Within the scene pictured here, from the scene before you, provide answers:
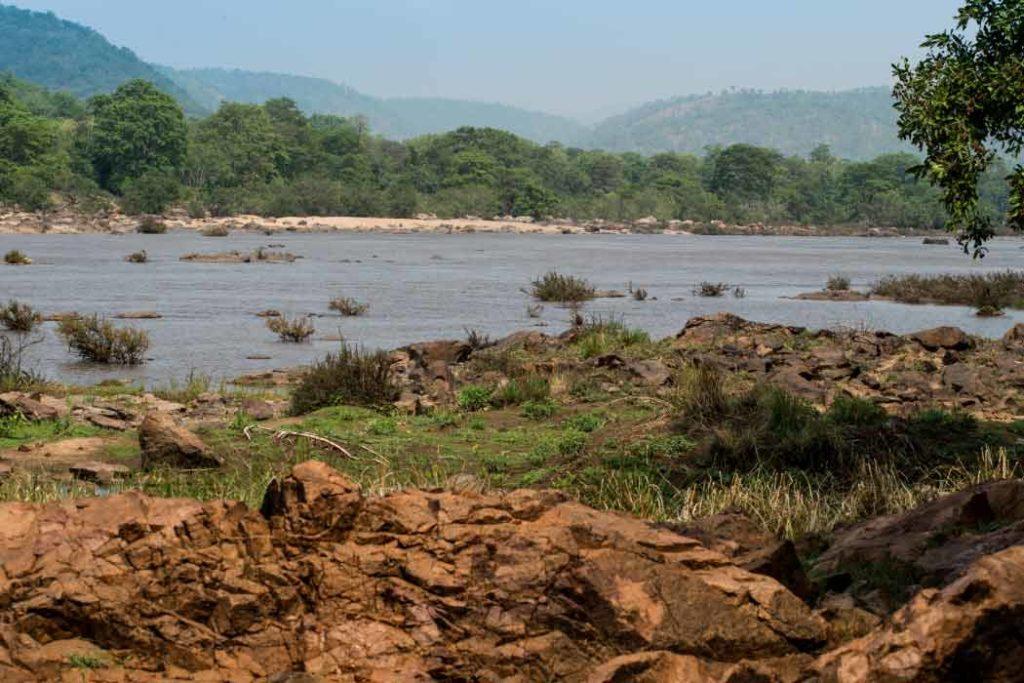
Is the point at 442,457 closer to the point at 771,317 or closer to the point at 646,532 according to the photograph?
the point at 646,532

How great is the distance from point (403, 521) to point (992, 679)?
2.50 m

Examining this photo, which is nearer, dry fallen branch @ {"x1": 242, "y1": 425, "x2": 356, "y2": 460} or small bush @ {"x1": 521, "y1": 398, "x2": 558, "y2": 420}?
dry fallen branch @ {"x1": 242, "y1": 425, "x2": 356, "y2": 460}

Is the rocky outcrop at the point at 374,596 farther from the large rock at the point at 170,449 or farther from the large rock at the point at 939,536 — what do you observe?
the large rock at the point at 170,449

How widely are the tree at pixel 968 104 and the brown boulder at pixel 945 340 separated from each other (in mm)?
7959

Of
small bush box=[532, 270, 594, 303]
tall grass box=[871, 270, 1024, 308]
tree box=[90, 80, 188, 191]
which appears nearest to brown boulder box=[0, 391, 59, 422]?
small bush box=[532, 270, 594, 303]

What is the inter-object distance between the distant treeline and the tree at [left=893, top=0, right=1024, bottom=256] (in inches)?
3734

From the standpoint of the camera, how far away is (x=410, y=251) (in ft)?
226

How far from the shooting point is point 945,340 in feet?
65.2

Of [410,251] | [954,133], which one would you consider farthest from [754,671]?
[410,251]

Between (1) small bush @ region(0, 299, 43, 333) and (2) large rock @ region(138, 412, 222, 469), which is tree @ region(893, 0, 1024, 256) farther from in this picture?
(1) small bush @ region(0, 299, 43, 333)

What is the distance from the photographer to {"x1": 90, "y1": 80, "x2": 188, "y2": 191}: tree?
123812mm

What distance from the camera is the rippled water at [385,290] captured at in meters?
25.3

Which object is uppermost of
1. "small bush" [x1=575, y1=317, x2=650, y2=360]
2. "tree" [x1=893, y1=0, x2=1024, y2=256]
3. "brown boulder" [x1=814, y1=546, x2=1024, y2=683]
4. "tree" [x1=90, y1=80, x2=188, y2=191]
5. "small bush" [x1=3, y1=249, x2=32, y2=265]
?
"tree" [x1=90, y1=80, x2=188, y2=191]

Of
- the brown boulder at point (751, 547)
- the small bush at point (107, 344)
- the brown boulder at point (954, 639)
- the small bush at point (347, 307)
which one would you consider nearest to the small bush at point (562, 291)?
the small bush at point (347, 307)
